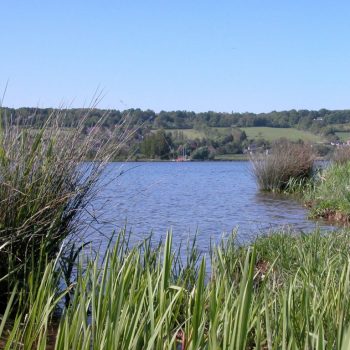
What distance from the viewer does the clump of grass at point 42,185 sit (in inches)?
189

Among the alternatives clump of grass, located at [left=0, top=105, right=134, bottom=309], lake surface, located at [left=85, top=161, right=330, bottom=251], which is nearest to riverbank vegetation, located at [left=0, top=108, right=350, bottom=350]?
clump of grass, located at [left=0, top=105, right=134, bottom=309]

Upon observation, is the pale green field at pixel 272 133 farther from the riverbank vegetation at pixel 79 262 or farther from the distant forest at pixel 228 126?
the riverbank vegetation at pixel 79 262

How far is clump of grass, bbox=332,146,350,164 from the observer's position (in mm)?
24219

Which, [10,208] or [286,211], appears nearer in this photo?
[10,208]

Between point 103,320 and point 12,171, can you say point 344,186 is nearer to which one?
point 12,171

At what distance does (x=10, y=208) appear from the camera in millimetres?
4812

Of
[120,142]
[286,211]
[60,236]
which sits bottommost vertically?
[286,211]

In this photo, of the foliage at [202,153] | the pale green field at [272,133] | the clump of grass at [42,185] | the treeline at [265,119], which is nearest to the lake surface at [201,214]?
the clump of grass at [42,185]

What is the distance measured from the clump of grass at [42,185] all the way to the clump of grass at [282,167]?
16.9 meters

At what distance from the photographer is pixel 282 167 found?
74.0 feet

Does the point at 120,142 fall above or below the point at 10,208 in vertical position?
above

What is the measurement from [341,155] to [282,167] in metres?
3.38

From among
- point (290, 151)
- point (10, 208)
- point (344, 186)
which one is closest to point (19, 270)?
point (10, 208)

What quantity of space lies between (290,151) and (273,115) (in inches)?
1894
